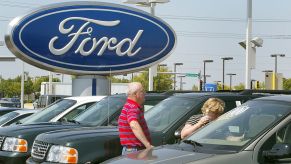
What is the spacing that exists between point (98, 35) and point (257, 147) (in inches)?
623

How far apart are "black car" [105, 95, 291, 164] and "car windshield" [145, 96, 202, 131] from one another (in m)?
1.74

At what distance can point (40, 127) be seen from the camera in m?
9.09

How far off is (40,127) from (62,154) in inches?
78.7

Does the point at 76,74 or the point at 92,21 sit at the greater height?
the point at 92,21

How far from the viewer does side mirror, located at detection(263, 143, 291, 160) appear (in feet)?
16.1

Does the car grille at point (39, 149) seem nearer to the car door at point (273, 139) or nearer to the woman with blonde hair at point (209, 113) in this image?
the woman with blonde hair at point (209, 113)

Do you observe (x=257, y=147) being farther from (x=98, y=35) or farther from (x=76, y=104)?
(x=98, y=35)

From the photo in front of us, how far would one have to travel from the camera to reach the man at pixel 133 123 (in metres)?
6.88

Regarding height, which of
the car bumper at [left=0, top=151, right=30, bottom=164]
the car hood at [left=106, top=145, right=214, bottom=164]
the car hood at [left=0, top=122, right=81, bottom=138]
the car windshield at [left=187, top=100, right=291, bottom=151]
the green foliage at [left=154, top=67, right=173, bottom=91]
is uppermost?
the green foliage at [left=154, top=67, right=173, bottom=91]

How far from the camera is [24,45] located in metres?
19.0

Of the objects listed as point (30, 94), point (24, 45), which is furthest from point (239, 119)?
point (30, 94)

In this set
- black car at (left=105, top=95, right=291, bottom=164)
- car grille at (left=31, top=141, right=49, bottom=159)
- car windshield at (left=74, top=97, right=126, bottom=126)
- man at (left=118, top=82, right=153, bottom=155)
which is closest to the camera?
black car at (left=105, top=95, right=291, bottom=164)

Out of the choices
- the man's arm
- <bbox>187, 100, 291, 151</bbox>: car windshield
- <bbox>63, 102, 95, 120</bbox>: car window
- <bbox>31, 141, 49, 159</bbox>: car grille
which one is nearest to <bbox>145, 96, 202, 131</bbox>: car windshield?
the man's arm

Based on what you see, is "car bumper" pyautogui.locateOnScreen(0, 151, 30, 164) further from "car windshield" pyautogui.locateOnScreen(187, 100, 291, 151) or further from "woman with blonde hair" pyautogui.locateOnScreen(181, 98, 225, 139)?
"car windshield" pyautogui.locateOnScreen(187, 100, 291, 151)
